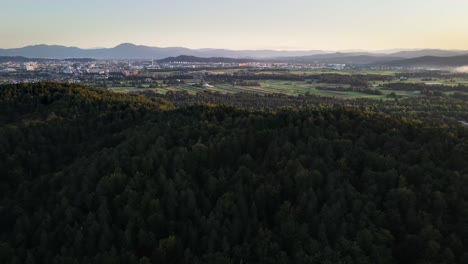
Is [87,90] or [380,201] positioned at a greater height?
[87,90]

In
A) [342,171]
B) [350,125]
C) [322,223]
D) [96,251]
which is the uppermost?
[350,125]

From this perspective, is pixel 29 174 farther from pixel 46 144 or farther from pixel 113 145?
pixel 113 145

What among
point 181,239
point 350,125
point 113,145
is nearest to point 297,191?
point 181,239

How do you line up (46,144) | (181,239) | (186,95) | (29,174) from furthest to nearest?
1. (186,95)
2. (46,144)
3. (29,174)
4. (181,239)

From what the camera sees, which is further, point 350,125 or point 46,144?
point 46,144

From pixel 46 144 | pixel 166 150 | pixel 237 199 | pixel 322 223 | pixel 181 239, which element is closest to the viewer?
pixel 322 223

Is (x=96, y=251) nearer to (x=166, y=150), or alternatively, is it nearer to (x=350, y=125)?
(x=166, y=150)
